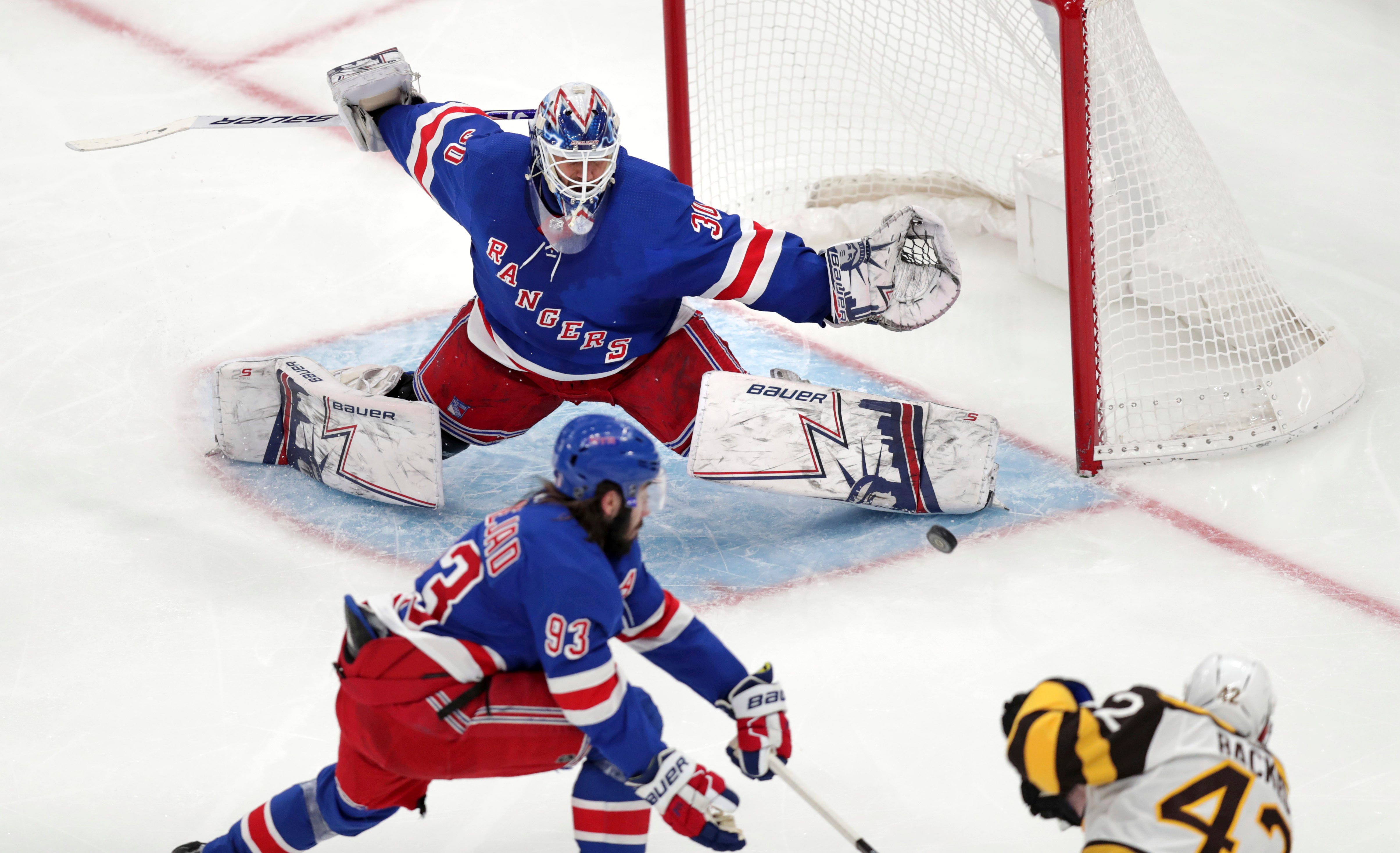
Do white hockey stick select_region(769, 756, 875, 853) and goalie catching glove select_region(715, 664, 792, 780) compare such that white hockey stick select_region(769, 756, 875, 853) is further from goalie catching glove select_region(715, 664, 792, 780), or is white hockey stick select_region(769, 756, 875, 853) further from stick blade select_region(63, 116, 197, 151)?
stick blade select_region(63, 116, 197, 151)

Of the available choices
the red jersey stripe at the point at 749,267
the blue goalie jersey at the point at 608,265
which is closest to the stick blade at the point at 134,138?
the blue goalie jersey at the point at 608,265

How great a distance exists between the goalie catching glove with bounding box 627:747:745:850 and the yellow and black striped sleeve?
1.56 feet

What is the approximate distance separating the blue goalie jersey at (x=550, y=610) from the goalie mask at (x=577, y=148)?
1229 millimetres

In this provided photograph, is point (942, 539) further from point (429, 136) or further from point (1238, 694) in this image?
point (429, 136)

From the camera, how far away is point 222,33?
7.10 m

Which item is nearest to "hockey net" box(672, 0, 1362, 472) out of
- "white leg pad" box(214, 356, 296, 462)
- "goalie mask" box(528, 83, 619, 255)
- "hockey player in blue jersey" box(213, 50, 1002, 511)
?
"hockey player in blue jersey" box(213, 50, 1002, 511)

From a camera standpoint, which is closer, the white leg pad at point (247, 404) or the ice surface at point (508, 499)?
the ice surface at point (508, 499)

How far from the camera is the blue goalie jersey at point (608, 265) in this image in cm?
361

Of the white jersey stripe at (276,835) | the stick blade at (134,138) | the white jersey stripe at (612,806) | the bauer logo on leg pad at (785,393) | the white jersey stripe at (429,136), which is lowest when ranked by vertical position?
the white jersey stripe at (276,835)

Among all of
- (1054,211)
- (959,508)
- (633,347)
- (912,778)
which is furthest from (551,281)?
(1054,211)

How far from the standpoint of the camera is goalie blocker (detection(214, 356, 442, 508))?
12.8ft

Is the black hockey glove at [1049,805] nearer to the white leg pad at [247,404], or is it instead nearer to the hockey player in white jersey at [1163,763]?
the hockey player in white jersey at [1163,763]

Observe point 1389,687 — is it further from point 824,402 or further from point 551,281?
point 551,281

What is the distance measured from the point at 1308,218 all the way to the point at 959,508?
95.0 inches
